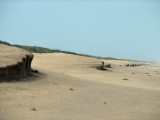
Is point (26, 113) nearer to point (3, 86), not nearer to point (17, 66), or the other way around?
point (3, 86)

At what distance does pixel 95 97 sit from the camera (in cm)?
1263

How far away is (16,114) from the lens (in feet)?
26.8

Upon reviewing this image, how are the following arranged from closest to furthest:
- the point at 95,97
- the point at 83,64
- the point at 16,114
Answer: the point at 16,114 → the point at 95,97 → the point at 83,64

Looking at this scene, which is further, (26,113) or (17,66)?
(17,66)

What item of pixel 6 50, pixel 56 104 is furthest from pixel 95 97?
pixel 6 50

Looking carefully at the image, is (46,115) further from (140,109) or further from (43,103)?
(140,109)

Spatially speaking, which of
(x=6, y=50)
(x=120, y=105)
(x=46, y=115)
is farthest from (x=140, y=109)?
(x=6, y=50)

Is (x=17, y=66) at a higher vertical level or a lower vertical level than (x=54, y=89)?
higher

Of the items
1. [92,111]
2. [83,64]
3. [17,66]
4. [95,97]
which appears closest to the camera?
[92,111]

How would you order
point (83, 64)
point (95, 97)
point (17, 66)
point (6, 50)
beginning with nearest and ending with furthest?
1. point (95, 97)
2. point (17, 66)
3. point (6, 50)
4. point (83, 64)

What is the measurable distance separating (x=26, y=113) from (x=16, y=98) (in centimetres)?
180

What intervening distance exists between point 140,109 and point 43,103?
3.48m

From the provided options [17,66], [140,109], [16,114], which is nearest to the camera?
[16,114]

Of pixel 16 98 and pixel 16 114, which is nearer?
pixel 16 114
